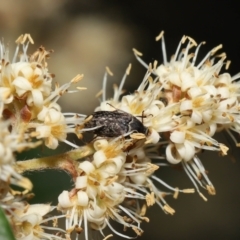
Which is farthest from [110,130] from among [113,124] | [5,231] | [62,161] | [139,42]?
[139,42]

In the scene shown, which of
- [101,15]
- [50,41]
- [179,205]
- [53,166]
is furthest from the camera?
[179,205]

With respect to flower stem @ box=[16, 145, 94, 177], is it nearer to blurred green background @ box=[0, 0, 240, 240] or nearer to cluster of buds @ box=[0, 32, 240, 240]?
cluster of buds @ box=[0, 32, 240, 240]

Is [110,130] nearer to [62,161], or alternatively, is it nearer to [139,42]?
[62,161]

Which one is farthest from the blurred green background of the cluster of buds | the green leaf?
the green leaf

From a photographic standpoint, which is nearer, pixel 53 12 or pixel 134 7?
pixel 53 12

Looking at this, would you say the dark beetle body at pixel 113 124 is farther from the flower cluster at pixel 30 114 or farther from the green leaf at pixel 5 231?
the green leaf at pixel 5 231

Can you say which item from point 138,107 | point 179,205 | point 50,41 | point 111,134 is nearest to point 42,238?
point 111,134

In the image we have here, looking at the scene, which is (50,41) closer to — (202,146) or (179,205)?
(179,205)
